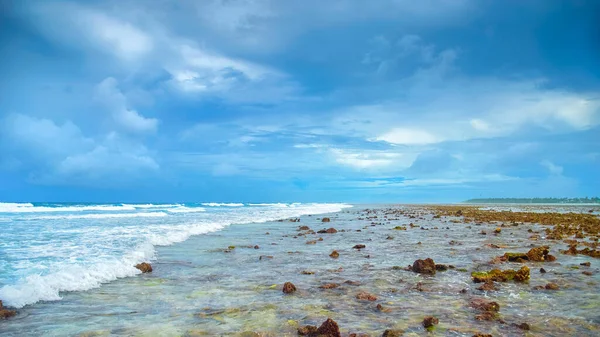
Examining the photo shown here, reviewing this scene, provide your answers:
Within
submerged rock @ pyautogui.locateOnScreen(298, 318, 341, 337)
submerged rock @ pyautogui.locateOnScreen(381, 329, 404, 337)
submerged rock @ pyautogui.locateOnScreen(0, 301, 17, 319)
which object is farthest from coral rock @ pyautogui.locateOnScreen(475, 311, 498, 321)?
submerged rock @ pyautogui.locateOnScreen(0, 301, 17, 319)

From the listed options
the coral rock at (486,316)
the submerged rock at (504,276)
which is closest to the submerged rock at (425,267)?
the submerged rock at (504,276)

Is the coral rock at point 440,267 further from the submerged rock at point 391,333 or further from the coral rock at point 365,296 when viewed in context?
the submerged rock at point 391,333

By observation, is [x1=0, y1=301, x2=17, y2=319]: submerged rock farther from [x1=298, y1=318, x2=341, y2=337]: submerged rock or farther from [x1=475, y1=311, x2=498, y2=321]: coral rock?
[x1=475, y1=311, x2=498, y2=321]: coral rock

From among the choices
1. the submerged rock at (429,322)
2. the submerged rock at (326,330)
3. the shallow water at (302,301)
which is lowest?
the shallow water at (302,301)

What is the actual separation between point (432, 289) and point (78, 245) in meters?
17.1

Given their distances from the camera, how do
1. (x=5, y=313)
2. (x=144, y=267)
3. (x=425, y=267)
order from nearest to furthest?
(x=5, y=313)
(x=425, y=267)
(x=144, y=267)

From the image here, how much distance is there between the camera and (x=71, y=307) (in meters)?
9.12

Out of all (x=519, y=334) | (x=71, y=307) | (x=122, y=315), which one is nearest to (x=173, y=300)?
(x=122, y=315)

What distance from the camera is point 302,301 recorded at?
9211 millimetres

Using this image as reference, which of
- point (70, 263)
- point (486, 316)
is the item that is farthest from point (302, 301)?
point (70, 263)

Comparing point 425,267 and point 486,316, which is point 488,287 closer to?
point 425,267

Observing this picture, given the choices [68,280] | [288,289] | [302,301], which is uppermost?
[68,280]

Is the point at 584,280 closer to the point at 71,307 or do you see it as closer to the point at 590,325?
the point at 590,325

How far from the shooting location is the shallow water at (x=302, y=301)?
7.33 m
